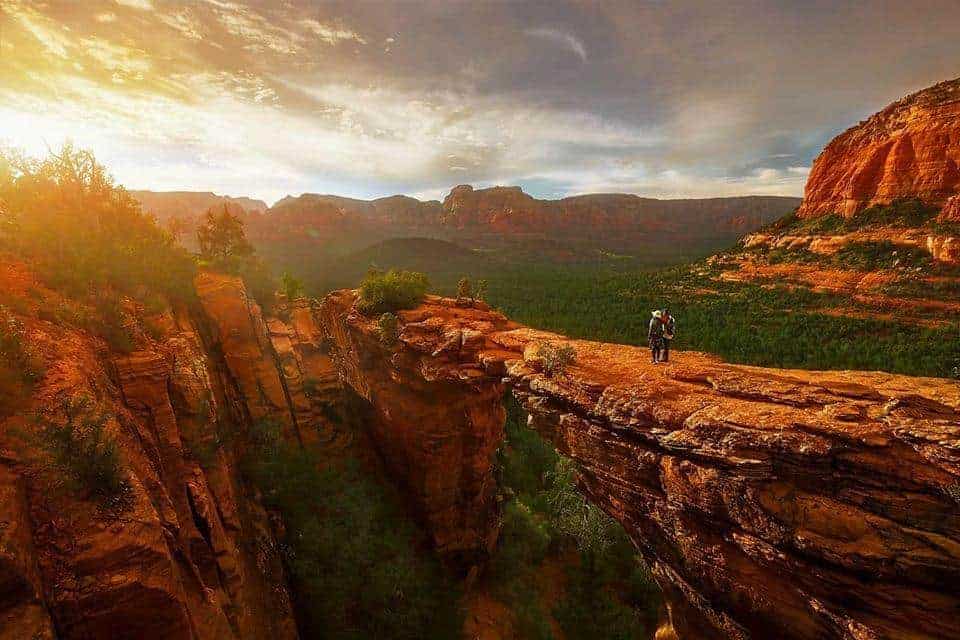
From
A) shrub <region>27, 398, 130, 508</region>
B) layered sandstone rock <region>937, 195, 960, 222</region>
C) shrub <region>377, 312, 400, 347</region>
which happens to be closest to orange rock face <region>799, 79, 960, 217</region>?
layered sandstone rock <region>937, 195, 960, 222</region>

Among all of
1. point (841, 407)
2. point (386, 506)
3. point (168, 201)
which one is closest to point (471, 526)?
point (386, 506)

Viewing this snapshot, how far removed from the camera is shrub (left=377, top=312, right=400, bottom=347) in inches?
663

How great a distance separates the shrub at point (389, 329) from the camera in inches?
663

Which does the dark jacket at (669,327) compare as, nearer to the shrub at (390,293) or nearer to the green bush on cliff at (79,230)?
the shrub at (390,293)

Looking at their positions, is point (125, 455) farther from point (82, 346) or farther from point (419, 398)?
point (419, 398)

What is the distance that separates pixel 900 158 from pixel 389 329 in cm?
8950

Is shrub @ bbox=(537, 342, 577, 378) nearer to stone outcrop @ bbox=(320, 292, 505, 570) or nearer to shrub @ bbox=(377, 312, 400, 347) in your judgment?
stone outcrop @ bbox=(320, 292, 505, 570)

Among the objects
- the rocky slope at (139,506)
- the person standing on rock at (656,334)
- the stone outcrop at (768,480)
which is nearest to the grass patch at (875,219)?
the person standing on rock at (656,334)

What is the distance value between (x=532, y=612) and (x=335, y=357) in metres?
16.1

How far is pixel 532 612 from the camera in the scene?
17984 mm

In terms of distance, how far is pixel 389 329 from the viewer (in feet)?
55.4

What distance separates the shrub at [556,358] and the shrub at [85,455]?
954cm

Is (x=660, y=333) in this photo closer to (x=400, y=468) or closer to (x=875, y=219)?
(x=400, y=468)

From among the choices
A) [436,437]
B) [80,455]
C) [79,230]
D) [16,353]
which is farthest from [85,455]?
[436,437]
